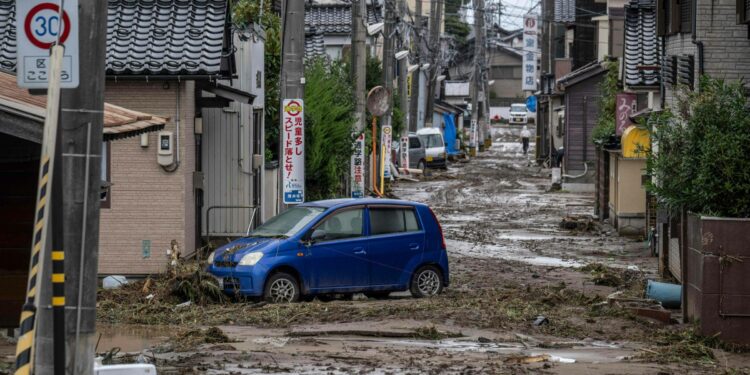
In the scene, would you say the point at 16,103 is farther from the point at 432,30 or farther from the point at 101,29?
the point at 432,30

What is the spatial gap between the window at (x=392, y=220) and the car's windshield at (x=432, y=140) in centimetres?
4001

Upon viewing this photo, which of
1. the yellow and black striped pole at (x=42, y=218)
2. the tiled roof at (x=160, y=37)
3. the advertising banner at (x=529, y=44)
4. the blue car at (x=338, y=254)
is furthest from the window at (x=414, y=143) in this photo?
the yellow and black striped pole at (x=42, y=218)

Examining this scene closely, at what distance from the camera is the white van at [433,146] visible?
5853 cm

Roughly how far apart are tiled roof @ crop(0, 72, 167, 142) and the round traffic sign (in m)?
1.93

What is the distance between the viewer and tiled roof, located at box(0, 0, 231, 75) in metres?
19.5

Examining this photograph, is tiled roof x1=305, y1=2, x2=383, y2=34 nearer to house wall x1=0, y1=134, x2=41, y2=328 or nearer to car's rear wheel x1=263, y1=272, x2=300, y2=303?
car's rear wheel x1=263, y1=272, x2=300, y2=303

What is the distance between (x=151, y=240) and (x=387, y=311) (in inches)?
219

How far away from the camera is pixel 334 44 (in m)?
43.5

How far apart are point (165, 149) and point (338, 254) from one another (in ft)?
12.8

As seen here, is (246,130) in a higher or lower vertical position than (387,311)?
higher

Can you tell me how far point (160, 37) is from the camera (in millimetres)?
20016

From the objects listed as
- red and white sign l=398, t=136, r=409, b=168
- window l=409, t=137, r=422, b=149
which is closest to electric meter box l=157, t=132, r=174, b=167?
red and white sign l=398, t=136, r=409, b=168

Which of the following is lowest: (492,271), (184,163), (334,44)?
(492,271)

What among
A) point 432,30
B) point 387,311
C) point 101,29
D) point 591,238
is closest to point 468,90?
point 432,30
